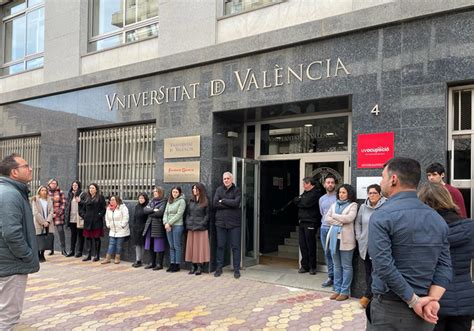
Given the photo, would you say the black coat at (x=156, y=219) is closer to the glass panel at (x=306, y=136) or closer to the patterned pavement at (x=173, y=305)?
the patterned pavement at (x=173, y=305)

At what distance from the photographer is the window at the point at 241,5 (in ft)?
25.5

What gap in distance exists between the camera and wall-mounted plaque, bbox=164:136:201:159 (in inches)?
322

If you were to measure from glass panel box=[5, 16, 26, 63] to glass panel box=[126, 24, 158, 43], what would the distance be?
437 centimetres

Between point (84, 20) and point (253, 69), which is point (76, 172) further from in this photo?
point (253, 69)

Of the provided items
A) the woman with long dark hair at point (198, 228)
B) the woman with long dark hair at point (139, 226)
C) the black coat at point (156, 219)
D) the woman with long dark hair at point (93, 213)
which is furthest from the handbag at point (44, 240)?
the woman with long dark hair at point (198, 228)

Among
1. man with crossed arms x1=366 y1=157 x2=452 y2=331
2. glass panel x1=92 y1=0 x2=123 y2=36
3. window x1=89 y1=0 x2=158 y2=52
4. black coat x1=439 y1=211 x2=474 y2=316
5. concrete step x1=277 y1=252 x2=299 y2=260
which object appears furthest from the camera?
glass panel x1=92 y1=0 x2=123 y2=36

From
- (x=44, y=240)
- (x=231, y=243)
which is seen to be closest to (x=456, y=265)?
(x=231, y=243)

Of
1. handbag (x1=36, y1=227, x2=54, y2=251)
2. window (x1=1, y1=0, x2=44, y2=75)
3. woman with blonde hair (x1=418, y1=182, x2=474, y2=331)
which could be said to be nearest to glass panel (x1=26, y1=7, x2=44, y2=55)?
window (x1=1, y1=0, x2=44, y2=75)

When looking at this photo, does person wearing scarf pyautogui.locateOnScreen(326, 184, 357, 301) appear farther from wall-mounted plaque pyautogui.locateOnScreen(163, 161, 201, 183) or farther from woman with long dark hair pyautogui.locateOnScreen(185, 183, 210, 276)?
wall-mounted plaque pyautogui.locateOnScreen(163, 161, 201, 183)

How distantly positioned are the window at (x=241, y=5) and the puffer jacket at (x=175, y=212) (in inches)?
139

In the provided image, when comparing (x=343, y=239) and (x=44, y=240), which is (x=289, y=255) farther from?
(x=44, y=240)

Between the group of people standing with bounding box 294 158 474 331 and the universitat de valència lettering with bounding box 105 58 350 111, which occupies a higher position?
the universitat de valència lettering with bounding box 105 58 350 111

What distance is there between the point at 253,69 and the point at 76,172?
521 centimetres

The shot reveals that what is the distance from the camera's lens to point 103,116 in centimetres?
971
